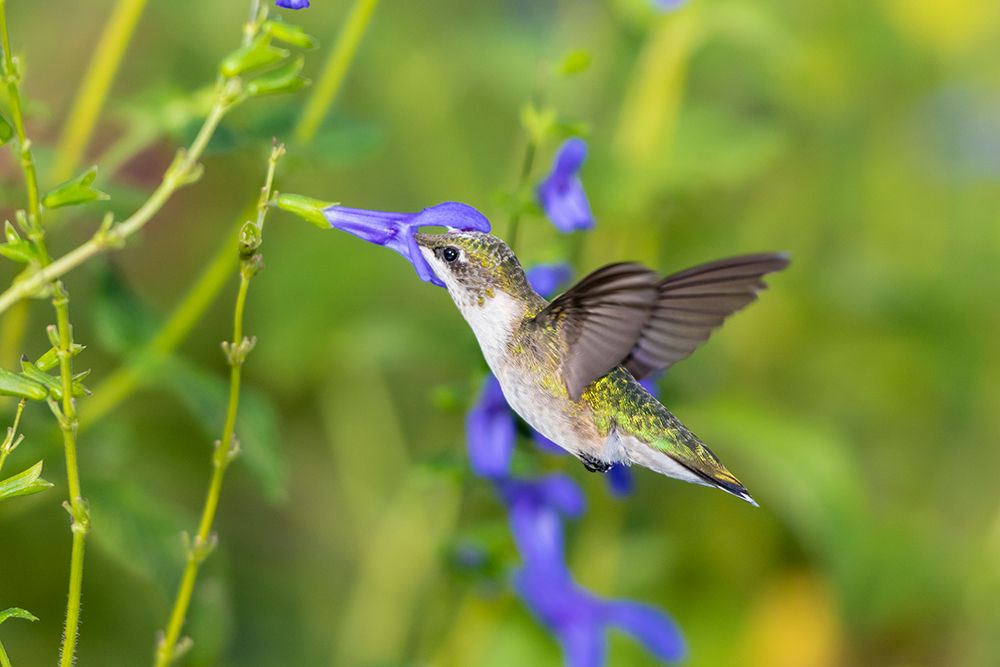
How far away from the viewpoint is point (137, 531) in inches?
78.4

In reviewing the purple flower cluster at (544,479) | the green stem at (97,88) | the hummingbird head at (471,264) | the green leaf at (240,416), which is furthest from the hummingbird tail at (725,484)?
the green stem at (97,88)

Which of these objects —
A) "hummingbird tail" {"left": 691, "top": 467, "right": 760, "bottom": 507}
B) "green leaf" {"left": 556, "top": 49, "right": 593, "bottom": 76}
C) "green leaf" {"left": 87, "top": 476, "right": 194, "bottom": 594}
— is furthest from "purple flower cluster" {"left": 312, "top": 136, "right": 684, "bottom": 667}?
"green leaf" {"left": 87, "top": 476, "right": 194, "bottom": 594}

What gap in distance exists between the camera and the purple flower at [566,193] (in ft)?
5.61

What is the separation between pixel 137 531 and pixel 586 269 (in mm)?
1312

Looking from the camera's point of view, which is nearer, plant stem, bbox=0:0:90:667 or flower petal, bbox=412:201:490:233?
plant stem, bbox=0:0:90:667

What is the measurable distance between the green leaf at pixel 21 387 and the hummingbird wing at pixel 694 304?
0.70 meters

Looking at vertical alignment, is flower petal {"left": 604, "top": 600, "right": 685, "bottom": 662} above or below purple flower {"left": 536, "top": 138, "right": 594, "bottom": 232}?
below

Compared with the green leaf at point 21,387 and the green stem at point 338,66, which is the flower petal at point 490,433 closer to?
the green stem at point 338,66

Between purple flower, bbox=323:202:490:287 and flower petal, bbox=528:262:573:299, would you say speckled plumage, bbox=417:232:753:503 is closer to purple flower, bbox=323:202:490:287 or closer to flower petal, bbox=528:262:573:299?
purple flower, bbox=323:202:490:287

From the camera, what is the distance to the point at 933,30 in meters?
4.21

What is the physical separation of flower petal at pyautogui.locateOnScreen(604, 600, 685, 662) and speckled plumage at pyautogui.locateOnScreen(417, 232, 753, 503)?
62cm

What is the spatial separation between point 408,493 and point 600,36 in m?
1.50

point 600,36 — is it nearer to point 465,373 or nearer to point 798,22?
point 798,22

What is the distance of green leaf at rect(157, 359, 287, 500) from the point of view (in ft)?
6.47
